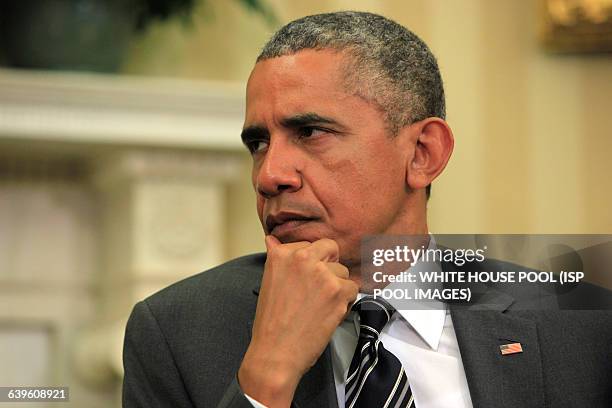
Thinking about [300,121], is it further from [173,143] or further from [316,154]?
[173,143]

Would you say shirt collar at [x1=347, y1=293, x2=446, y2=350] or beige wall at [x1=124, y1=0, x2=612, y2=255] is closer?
shirt collar at [x1=347, y1=293, x2=446, y2=350]

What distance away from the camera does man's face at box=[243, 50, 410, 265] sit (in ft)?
4.27

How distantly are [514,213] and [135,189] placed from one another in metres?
0.87

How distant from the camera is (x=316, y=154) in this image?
1317 millimetres

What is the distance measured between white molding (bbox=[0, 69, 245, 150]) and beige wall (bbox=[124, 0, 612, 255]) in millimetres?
365

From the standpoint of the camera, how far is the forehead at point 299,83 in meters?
1.32

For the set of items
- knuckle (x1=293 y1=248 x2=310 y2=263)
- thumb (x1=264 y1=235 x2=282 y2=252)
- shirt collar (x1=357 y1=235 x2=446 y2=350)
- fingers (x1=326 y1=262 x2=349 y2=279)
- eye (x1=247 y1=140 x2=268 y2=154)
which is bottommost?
shirt collar (x1=357 y1=235 x2=446 y2=350)

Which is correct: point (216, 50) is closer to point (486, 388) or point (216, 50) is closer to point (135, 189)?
point (135, 189)

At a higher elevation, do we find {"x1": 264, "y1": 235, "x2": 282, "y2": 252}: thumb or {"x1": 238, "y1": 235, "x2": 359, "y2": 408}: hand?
{"x1": 264, "y1": 235, "x2": 282, "y2": 252}: thumb

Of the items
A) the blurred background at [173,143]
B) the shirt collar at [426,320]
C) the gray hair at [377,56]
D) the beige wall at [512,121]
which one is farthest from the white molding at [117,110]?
the shirt collar at [426,320]

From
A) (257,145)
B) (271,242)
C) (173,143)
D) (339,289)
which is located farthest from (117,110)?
(339,289)

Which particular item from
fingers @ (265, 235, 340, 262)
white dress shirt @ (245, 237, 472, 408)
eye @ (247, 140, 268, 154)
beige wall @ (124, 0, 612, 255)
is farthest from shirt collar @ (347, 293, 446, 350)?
beige wall @ (124, 0, 612, 255)

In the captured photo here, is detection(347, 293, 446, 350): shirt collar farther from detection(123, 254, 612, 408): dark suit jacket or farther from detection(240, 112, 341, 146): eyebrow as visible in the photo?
detection(240, 112, 341, 146): eyebrow

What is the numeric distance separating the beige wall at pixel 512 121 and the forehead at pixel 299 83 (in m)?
1.06
